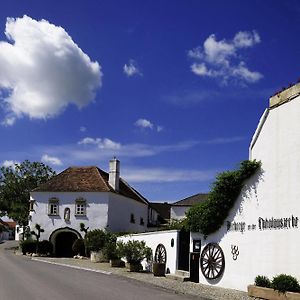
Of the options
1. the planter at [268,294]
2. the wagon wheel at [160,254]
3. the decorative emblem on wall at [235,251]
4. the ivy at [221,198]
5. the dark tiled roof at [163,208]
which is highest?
the dark tiled roof at [163,208]

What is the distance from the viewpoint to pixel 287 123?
54.0 ft

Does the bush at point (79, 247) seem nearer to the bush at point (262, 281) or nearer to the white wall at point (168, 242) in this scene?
the white wall at point (168, 242)

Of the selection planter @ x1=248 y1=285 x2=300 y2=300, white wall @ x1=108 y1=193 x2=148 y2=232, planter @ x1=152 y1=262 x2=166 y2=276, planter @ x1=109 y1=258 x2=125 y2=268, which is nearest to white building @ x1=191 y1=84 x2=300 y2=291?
planter @ x1=248 y1=285 x2=300 y2=300

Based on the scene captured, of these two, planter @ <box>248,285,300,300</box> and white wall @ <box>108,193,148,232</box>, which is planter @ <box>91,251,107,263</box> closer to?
white wall @ <box>108,193,148,232</box>

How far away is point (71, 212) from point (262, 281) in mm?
33230

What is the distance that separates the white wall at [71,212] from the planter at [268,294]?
1234 inches

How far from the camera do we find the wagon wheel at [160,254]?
25891 mm

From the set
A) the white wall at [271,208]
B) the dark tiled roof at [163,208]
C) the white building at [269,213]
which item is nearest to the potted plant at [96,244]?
the white building at [269,213]

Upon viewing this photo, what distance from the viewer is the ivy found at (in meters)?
18.4

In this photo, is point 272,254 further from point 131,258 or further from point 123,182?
point 123,182

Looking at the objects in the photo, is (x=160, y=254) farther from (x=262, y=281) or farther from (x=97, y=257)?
(x=97, y=257)

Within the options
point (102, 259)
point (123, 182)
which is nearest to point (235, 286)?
point (102, 259)

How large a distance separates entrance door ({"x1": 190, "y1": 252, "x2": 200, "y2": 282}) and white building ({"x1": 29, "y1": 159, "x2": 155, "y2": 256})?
82.8 feet

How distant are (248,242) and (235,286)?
184 centimetres
